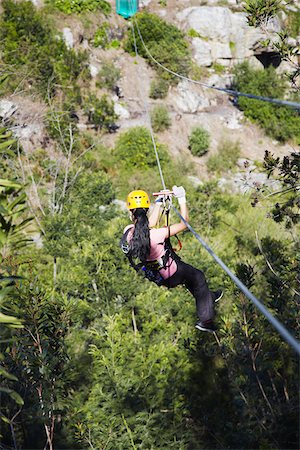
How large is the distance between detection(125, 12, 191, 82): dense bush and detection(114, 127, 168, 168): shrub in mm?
6252

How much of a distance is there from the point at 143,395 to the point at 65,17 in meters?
25.4

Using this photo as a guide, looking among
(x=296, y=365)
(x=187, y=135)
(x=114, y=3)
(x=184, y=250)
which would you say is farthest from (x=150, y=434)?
(x=114, y=3)

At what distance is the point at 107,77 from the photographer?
25.9 metres

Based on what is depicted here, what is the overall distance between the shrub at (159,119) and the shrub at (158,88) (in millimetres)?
1722

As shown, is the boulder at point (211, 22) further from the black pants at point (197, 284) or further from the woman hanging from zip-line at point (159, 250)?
the black pants at point (197, 284)

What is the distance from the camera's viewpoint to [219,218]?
1516cm

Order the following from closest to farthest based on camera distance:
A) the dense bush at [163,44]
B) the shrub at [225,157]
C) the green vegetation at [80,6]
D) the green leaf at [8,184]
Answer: the green leaf at [8,184]
the shrub at [225,157]
the green vegetation at [80,6]
the dense bush at [163,44]

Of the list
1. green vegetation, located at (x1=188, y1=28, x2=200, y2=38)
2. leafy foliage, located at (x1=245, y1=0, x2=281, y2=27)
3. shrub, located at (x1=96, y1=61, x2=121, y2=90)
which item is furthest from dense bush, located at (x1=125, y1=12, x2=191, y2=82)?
leafy foliage, located at (x1=245, y1=0, x2=281, y2=27)

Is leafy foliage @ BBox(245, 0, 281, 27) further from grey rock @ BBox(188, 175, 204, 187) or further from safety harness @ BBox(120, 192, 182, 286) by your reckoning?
grey rock @ BBox(188, 175, 204, 187)

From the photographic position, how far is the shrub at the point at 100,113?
943 inches

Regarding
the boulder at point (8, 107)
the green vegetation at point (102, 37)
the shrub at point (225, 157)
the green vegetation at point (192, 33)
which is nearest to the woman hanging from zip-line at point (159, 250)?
the boulder at point (8, 107)

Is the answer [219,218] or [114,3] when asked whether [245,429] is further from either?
[114,3]

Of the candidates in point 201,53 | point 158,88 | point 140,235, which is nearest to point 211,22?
point 201,53

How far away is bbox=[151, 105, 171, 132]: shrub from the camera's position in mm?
25609
